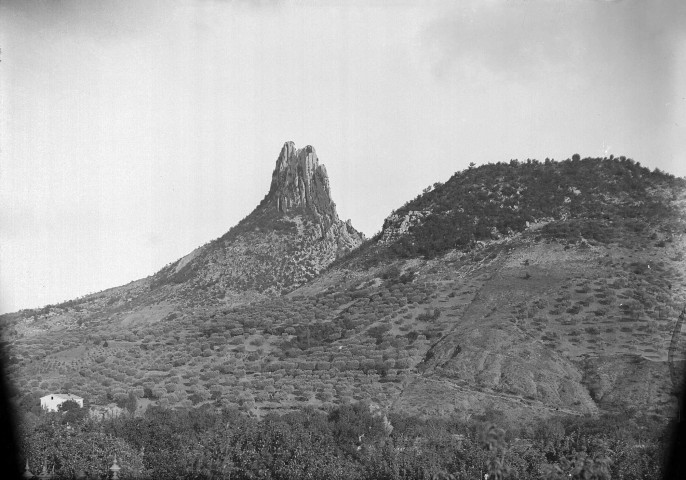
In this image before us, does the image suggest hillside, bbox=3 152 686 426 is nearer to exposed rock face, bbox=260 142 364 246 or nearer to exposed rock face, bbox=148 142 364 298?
exposed rock face, bbox=148 142 364 298

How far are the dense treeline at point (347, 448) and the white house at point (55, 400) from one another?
643 cm

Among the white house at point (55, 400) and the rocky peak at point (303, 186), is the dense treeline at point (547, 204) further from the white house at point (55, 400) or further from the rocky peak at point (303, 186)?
the white house at point (55, 400)

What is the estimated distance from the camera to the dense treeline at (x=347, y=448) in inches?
1209

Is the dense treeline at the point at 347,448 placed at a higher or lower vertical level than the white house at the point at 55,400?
lower

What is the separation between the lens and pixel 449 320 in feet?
177

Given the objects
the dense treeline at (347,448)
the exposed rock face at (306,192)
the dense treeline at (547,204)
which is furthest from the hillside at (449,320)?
the exposed rock face at (306,192)

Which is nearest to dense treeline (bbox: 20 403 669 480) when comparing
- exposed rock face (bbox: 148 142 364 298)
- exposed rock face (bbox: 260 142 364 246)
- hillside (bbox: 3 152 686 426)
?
hillside (bbox: 3 152 686 426)

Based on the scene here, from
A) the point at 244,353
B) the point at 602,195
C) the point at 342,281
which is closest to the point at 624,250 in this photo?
the point at 602,195

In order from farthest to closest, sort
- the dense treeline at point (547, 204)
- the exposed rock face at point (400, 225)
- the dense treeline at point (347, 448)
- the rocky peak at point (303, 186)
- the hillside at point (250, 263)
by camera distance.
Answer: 1. the rocky peak at point (303, 186)
2. the hillside at point (250, 263)
3. the exposed rock face at point (400, 225)
4. the dense treeline at point (547, 204)
5. the dense treeline at point (347, 448)

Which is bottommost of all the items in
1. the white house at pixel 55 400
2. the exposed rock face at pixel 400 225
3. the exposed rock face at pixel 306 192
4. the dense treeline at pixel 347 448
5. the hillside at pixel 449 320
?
the dense treeline at pixel 347 448

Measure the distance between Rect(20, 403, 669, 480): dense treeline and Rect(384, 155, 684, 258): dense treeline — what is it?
3185cm

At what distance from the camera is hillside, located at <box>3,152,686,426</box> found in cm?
4322

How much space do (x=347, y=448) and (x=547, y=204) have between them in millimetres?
47464

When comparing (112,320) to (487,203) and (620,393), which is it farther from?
(620,393)
